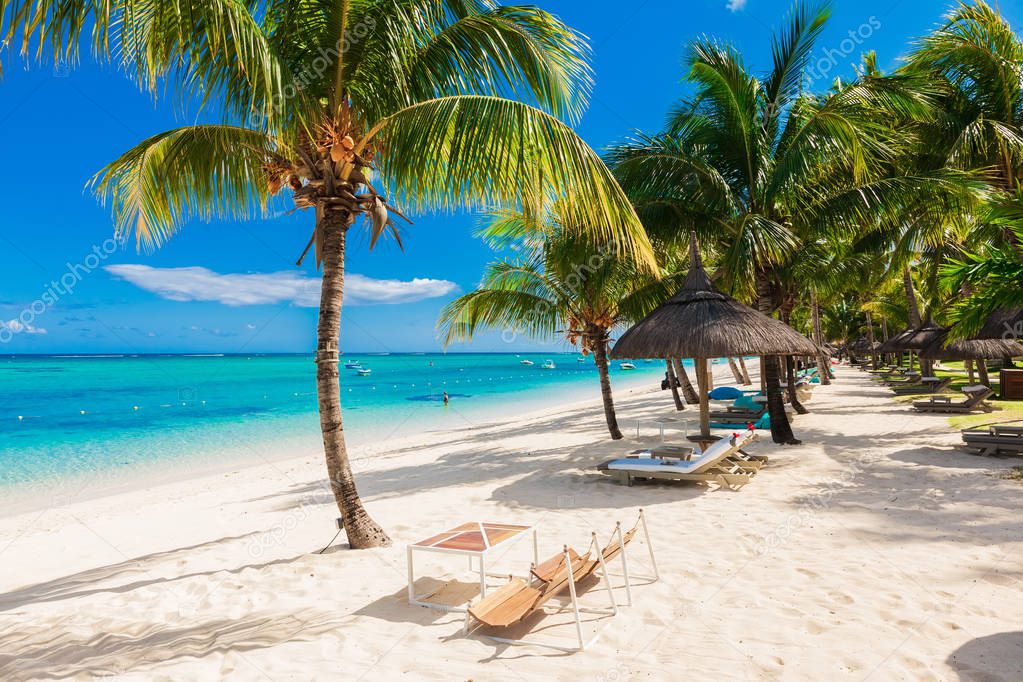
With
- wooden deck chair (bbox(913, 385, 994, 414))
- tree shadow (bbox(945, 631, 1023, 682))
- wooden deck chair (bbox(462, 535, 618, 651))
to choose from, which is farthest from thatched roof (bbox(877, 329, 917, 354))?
wooden deck chair (bbox(462, 535, 618, 651))

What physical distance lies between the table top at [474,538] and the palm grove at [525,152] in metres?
1.65

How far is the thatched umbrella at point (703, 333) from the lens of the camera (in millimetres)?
8438

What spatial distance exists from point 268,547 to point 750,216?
352 inches

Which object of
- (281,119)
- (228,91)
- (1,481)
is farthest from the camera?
(1,481)

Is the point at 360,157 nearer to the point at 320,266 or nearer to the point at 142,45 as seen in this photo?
the point at 320,266

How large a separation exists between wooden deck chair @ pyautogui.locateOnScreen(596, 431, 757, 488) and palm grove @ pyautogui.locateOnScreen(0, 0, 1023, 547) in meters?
3.07

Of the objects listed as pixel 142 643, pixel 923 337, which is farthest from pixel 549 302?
pixel 923 337

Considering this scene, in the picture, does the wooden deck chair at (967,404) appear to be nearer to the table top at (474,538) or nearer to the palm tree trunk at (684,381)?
the palm tree trunk at (684,381)

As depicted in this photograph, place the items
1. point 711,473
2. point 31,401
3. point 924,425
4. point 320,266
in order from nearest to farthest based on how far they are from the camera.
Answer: point 320,266 < point 711,473 < point 924,425 < point 31,401

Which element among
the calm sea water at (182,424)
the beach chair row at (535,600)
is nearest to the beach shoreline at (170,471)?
the calm sea water at (182,424)

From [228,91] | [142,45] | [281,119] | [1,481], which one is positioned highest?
[142,45]

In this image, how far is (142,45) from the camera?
5047 millimetres

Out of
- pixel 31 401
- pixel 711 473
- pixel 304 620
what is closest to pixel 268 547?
pixel 304 620

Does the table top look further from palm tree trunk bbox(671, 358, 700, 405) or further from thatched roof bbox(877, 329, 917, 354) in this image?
thatched roof bbox(877, 329, 917, 354)
